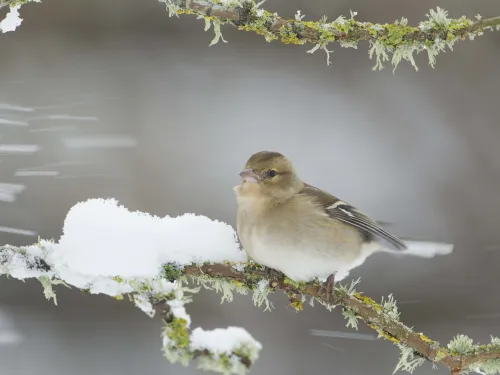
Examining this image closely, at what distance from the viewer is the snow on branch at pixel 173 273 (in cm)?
122

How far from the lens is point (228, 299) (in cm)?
180

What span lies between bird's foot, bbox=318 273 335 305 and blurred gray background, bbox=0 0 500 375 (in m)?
2.29

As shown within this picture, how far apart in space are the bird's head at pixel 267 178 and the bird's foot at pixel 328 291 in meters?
0.39

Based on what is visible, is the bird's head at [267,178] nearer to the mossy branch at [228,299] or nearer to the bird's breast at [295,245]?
the bird's breast at [295,245]

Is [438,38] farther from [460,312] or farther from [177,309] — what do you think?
[460,312]

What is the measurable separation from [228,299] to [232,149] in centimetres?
297

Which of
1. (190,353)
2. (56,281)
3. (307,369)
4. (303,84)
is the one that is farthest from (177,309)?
(303,84)

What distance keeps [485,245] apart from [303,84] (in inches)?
71.3

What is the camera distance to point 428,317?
4.35 m

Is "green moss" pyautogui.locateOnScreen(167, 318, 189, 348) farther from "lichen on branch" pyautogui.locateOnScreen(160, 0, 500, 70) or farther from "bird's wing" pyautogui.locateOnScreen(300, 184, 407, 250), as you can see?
"bird's wing" pyautogui.locateOnScreen(300, 184, 407, 250)

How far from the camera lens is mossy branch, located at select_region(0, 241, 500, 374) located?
3.86ft

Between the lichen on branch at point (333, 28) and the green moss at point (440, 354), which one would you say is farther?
the green moss at point (440, 354)

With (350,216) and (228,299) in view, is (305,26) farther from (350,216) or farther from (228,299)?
(350,216)

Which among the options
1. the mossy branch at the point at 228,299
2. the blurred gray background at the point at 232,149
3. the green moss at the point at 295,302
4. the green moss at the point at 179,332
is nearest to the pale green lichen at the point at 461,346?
the mossy branch at the point at 228,299
